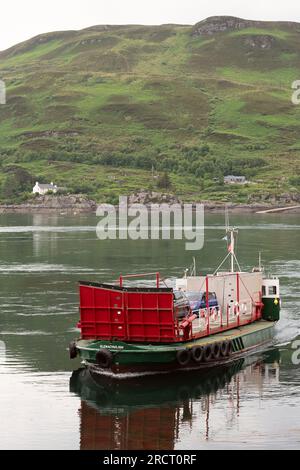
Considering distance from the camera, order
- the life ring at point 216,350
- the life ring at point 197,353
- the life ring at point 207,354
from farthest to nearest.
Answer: the life ring at point 216,350 → the life ring at point 207,354 → the life ring at point 197,353

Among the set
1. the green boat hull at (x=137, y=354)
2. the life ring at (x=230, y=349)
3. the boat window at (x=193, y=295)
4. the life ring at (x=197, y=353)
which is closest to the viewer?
the green boat hull at (x=137, y=354)

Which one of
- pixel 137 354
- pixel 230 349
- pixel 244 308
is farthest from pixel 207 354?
pixel 244 308

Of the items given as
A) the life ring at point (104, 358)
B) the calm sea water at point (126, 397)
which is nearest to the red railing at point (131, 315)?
the life ring at point (104, 358)

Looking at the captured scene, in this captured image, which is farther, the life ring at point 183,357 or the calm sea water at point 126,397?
the life ring at point 183,357

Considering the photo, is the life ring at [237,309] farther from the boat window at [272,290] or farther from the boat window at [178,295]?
the boat window at [178,295]

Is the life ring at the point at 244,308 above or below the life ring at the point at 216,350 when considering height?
above

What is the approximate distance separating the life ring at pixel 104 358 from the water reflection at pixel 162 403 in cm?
119

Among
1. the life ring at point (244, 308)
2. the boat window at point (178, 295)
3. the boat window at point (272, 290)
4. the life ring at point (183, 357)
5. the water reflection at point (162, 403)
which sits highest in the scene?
the boat window at point (178, 295)

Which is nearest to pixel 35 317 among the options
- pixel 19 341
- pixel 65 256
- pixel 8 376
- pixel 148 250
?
pixel 19 341

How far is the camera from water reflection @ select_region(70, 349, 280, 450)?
1529 inches

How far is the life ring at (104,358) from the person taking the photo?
47.1 meters

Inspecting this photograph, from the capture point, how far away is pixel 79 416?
42.0 m

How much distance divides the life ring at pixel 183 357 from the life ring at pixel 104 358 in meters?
3.72
